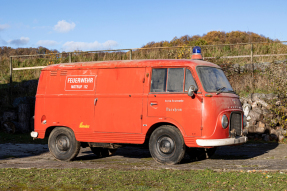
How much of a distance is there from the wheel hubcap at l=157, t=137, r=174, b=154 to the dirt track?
39 centimetres

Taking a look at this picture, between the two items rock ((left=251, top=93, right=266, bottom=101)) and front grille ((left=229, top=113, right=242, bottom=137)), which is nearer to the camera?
front grille ((left=229, top=113, right=242, bottom=137))

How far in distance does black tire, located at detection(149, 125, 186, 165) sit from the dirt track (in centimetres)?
22

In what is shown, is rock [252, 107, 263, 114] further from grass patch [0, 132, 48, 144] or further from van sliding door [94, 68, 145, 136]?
grass patch [0, 132, 48, 144]

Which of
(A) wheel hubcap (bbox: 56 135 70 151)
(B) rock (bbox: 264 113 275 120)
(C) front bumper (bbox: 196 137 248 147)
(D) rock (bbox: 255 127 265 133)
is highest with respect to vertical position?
(B) rock (bbox: 264 113 275 120)

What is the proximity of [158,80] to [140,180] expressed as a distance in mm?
2815

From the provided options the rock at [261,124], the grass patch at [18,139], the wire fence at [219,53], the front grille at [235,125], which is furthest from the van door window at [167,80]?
the wire fence at [219,53]

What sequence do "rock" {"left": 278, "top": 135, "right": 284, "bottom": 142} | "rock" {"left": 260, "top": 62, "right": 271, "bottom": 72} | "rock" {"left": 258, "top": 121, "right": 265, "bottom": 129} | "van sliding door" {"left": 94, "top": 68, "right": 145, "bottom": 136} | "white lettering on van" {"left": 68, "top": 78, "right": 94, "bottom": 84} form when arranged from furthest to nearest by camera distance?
"rock" {"left": 260, "top": 62, "right": 271, "bottom": 72} → "rock" {"left": 258, "top": 121, "right": 265, "bottom": 129} → "rock" {"left": 278, "top": 135, "right": 284, "bottom": 142} → "white lettering on van" {"left": 68, "top": 78, "right": 94, "bottom": 84} → "van sliding door" {"left": 94, "top": 68, "right": 145, "bottom": 136}

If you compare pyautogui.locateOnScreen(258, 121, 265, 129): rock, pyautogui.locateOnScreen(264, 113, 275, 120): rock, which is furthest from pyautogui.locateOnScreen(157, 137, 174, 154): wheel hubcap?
pyautogui.locateOnScreen(264, 113, 275, 120): rock

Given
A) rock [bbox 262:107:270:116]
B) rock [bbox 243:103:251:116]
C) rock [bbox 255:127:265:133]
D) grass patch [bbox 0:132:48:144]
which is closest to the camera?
grass patch [bbox 0:132:48:144]

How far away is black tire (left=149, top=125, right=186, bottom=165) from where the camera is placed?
27.8 ft

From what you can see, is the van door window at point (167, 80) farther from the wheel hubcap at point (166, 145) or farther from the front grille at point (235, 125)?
the front grille at point (235, 125)

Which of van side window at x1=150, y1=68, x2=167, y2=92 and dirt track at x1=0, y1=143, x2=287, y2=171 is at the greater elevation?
van side window at x1=150, y1=68, x2=167, y2=92

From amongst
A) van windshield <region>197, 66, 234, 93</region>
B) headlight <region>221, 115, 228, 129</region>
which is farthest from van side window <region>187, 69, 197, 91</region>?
headlight <region>221, 115, 228, 129</region>

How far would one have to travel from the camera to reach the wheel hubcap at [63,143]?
9.84m
